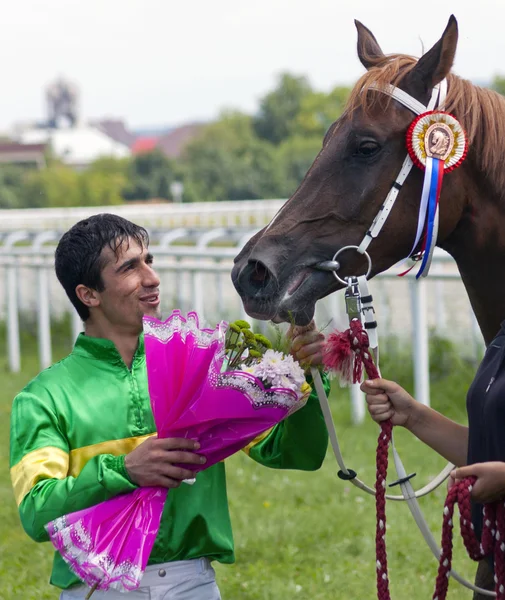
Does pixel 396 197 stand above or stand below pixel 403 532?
above

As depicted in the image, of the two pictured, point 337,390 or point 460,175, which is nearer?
point 460,175

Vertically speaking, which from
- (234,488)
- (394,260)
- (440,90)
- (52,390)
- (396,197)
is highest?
(440,90)

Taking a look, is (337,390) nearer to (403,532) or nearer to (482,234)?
(403,532)

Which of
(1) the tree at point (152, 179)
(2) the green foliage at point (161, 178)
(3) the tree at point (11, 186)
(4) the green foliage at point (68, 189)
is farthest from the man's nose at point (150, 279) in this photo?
(1) the tree at point (152, 179)

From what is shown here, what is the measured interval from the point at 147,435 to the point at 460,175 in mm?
1152

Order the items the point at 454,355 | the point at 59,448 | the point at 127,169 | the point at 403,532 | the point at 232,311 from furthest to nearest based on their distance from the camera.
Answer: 1. the point at 127,169
2. the point at 232,311
3. the point at 454,355
4. the point at 403,532
5. the point at 59,448

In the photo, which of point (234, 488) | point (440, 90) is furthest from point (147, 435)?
point (234, 488)

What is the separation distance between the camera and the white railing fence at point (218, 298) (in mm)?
6352

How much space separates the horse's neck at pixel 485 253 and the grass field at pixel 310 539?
1871mm

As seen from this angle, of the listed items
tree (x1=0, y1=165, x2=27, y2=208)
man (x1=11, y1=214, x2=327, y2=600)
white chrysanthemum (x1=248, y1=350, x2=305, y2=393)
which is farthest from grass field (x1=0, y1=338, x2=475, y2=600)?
tree (x1=0, y1=165, x2=27, y2=208)

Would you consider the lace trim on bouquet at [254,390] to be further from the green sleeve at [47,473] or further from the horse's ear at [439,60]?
the horse's ear at [439,60]

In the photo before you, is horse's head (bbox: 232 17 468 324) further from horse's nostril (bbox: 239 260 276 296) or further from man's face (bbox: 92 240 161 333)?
man's face (bbox: 92 240 161 333)

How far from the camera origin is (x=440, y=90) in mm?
2664

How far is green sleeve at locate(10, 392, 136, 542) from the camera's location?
2.40m
